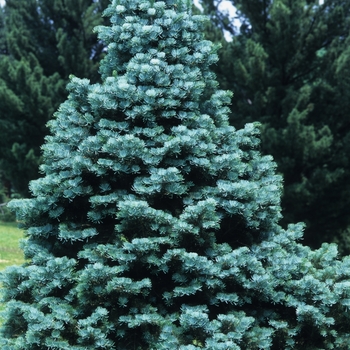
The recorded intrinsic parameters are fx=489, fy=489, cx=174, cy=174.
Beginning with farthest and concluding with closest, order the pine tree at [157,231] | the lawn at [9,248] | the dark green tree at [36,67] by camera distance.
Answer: the dark green tree at [36,67] < the lawn at [9,248] < the pine tree at [157,231]

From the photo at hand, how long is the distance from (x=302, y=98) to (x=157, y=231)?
870cm

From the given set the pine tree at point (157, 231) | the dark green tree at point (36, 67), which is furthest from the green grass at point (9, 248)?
the pine tree at point (157, 231)

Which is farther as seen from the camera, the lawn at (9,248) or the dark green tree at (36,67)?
the dark green tree at (36,67)

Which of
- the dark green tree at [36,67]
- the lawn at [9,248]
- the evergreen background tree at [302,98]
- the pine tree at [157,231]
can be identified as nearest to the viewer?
the pine tree at [157,231]

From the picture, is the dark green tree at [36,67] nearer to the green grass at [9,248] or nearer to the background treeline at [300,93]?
the green grass at [9,248]

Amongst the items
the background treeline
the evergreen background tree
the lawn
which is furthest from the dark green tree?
the evergreen background tree

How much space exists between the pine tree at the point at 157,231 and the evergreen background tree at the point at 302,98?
7367 millimetres

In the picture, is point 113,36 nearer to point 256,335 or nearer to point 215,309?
point 215,309

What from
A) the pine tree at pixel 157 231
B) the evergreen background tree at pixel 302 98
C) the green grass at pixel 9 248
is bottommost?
the green grass at pixel 9 248

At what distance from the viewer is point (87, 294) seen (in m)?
3.48

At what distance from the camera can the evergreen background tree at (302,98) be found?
37.0 feet

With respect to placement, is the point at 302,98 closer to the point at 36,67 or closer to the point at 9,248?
the point at 9,248

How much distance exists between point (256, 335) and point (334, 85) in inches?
385

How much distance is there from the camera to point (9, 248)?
45.0ft
